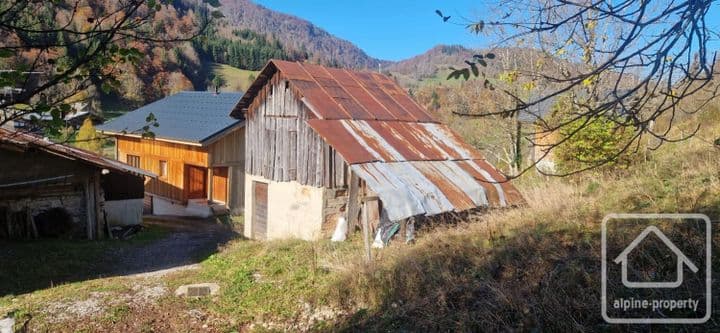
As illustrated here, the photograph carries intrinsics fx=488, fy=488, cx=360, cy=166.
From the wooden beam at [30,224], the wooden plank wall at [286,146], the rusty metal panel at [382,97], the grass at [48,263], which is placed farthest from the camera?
the rusty metal panel at [382,97]

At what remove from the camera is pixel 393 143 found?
39.6 feet

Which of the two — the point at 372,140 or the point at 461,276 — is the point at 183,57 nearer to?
the point at 372,140

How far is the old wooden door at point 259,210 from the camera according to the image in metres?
15.5

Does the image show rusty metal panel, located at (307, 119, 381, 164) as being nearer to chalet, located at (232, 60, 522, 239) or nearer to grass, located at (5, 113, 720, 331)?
chalet, located at (232, 60, 522, 239)

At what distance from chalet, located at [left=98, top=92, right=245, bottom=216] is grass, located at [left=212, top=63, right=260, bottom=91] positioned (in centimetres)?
3713

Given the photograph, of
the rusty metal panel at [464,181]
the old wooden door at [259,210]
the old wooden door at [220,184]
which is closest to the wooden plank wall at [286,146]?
the old wooden door at [259,210]

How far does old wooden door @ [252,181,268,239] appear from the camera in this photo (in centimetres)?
1552

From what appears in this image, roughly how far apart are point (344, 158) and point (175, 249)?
765 cm

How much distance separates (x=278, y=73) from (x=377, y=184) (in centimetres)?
657

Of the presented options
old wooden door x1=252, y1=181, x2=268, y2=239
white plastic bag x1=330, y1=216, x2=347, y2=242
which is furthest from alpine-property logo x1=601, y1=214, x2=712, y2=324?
old wooden door x1=252, y1=181, x2=268, y2=239

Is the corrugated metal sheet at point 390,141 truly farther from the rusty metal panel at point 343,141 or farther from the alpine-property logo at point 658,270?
the alpine-property logo at point 658,270

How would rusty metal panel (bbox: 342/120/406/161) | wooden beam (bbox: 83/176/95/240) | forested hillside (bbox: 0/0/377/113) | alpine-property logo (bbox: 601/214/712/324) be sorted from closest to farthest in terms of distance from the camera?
forested hillside (bbox: 0/0/377/113) < alpine-property logo (bbox: 601/214/712/324) < rusty metal panel (bbox: 342/120/406/161) < wooden beam (bbox: 83/176/95/240)

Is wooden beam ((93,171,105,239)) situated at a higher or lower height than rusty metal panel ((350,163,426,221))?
lower

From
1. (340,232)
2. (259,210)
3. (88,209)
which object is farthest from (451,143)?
(88,209)
